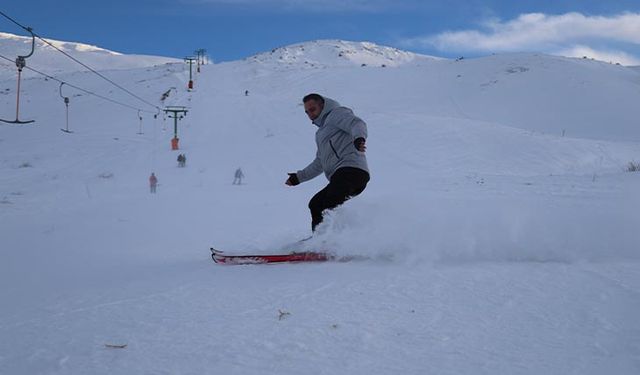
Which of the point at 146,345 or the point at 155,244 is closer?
the point at 146,345

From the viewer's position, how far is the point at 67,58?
109938 millimetres

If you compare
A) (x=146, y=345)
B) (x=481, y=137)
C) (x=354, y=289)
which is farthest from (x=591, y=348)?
(x=481, y=137)

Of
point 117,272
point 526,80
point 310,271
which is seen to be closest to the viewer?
point 310,271

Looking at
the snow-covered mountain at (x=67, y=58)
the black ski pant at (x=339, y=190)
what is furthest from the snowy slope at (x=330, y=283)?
the snow-covered mountain at (x=67, y=58)

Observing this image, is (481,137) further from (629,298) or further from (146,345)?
(146,345)

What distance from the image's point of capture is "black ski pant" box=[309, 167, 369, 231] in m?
4.34

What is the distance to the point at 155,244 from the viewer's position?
570cm

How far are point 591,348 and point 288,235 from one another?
12.4 feet

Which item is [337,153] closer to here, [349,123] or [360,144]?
[349,123]

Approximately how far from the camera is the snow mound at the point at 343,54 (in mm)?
91688

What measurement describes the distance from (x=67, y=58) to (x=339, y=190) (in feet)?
407

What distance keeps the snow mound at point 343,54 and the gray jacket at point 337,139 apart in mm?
82438

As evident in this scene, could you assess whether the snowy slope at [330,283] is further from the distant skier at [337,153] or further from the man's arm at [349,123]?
the man's arm at [349,123]

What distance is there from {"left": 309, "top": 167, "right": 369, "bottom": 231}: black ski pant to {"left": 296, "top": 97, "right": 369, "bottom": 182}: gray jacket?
0.26 feet
